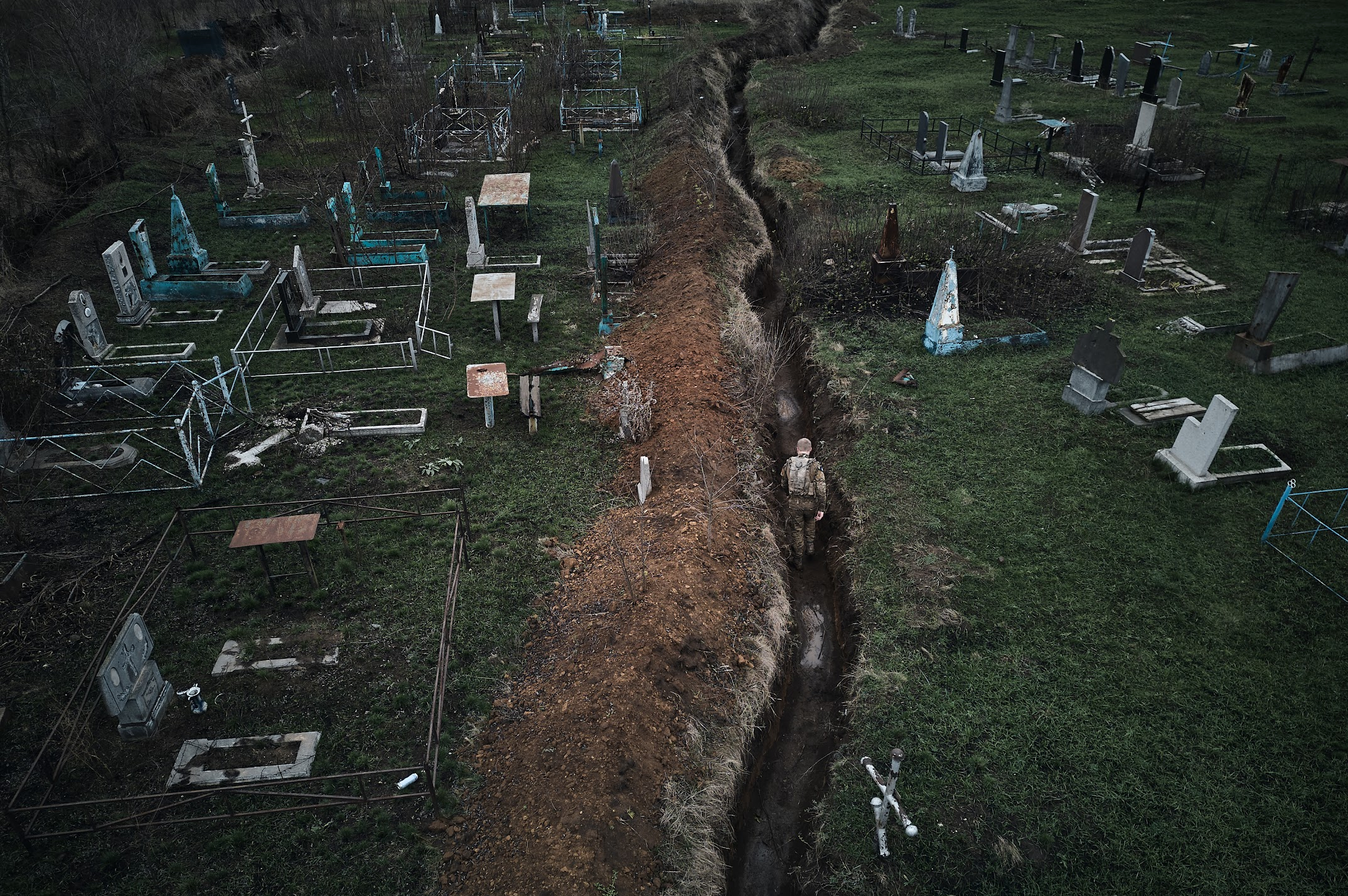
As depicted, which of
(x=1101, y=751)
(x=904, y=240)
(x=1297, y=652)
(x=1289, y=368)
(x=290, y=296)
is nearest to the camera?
(x=1101, y=751)

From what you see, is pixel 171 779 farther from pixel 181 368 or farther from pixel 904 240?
pixel 904 240

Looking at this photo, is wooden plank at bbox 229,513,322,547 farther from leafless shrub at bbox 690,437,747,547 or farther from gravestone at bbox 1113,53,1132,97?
gravestone at bbox 1113,53,1132,97

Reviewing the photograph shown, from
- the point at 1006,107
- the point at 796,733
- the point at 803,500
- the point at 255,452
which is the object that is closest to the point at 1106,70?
the point at 1006,107

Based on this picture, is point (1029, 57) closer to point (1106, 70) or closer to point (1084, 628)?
point (1106, 70)

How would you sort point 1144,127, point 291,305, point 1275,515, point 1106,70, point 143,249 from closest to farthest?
point 1275,515
point 291,305
point 143,249
point 1144,127
point 1106,70

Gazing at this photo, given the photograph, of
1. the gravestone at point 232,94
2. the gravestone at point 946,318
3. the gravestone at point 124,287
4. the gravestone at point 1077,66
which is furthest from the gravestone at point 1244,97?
the gravestone at point 232,94

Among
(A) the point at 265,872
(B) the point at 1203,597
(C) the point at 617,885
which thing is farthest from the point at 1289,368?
(A) the point at 265,872
